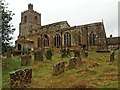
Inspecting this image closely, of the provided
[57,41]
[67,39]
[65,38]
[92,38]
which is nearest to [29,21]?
[57,41]

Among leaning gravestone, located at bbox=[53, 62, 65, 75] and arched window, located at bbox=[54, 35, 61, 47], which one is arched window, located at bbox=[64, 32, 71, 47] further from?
leaning gravestone, located at bbox=[53, 62, 65, 75]

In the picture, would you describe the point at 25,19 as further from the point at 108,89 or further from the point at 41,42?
the point at 108,89

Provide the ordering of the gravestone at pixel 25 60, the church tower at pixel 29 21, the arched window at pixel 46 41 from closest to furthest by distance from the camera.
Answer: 1. the gravestone at pixel 25 60
2. the arched window at pixel 46 41
3. the church tower at pixel 29 21

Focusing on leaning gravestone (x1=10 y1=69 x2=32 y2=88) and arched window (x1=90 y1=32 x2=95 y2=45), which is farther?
arched window (x1=90 y1=32 x2=95 y2=45)

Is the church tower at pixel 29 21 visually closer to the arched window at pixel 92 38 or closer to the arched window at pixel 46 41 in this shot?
the arched window at pixel 46 41

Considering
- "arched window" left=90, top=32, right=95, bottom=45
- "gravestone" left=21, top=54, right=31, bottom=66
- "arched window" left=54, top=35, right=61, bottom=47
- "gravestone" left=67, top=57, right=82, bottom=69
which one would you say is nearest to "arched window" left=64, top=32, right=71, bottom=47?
"arched window" left=54, top=35, right=61, bottom=47

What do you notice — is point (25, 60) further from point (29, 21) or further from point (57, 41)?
point (29, 21)

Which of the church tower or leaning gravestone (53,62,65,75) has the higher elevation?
the church tower

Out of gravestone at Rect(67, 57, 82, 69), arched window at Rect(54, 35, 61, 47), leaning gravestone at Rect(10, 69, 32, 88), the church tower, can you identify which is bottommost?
leaning gravestone at Rect(10, 69, 32, 88)

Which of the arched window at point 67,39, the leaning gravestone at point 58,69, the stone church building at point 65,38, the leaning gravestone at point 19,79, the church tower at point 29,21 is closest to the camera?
the leaning gravestone at point 19,79

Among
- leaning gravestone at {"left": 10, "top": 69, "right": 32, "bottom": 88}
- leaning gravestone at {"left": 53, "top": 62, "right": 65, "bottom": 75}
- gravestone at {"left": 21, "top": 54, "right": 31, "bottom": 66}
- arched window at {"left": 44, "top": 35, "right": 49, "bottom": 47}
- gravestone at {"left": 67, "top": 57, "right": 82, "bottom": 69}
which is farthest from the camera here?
arched window at {"left": 44, "top": 35, "right": 49, "bottom": 47}

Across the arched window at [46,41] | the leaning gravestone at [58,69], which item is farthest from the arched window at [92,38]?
the leaning gravestone at [58,69]

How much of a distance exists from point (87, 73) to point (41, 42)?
40.5 m

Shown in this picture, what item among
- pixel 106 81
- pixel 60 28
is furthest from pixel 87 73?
pixel 60 28
